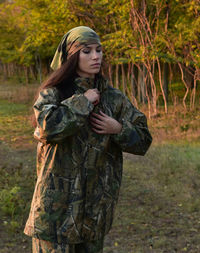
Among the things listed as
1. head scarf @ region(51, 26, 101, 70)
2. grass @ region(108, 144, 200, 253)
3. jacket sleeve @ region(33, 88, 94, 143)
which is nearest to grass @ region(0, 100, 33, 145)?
grass @ region(108, 144, 200, 253)

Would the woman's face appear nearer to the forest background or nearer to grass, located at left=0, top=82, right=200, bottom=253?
the forest background

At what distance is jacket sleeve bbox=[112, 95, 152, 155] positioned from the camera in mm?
1936

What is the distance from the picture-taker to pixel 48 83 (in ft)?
6.35

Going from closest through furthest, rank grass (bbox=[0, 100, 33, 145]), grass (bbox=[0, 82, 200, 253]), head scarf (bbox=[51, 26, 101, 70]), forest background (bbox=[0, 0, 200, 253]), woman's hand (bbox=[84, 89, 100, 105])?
woman's hand (bbox=[84, 89, 100, 105]), head scarf (bbox=[51, 26, 101, 70]), grass (bbox=[0, 82, 200, 253]), forest background (bbox=[0, 0, 200, 253]), grass (bbox=[0, 100, 33, 145])

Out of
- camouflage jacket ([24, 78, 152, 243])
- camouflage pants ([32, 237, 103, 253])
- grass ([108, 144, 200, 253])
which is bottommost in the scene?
grass ([108, 144, 200, 253])

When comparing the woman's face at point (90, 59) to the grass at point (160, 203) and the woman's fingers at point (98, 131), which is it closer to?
the woman's fingers at point (98, 131)

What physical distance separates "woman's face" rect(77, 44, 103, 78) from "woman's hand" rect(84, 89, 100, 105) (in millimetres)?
147

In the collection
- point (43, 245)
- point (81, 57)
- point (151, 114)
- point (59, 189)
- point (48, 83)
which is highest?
point (81, 57)

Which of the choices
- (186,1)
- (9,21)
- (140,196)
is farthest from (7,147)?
(9,21)

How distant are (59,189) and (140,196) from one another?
427 centimetres

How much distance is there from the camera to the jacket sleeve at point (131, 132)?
1.94 meters

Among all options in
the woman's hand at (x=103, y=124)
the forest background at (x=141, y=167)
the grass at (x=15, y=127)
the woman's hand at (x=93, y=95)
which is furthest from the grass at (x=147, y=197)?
the woman's hand at (x=93, y=95)

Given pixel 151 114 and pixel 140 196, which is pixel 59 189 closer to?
pixel 140 196

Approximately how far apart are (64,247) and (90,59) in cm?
105
